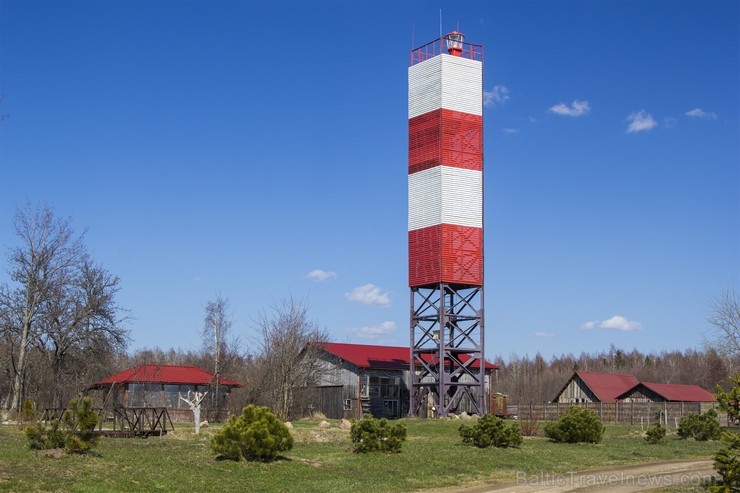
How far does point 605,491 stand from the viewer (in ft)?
73.6

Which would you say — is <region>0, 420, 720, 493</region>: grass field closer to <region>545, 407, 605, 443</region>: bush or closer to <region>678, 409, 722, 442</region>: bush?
<region>545, 407, 605, 443</region>: bush

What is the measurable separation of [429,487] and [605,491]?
4.69m

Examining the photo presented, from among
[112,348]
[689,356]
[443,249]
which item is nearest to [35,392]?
[112,348]

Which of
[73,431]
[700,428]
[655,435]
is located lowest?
[655,435]

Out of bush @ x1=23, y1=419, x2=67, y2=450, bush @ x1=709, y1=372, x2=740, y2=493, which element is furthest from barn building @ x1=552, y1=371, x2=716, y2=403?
bush @ x1=23, y1=419, x2=67, y2=450

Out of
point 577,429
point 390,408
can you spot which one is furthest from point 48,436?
point 390,408

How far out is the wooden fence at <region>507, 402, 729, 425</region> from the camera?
207 feet

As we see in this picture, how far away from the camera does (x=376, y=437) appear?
3095 cm

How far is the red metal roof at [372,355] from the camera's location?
2537 inches

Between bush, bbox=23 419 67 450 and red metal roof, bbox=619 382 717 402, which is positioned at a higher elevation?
red metal roof, bbox=619 382 717 402

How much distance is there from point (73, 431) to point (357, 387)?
39661 millimetres

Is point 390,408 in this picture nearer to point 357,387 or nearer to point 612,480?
point 357,387

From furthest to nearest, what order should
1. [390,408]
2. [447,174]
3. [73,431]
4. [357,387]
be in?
[390,408], [357,387], [447,174], [73,431]

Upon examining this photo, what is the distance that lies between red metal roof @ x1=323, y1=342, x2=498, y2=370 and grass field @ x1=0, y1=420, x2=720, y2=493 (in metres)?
26.2
